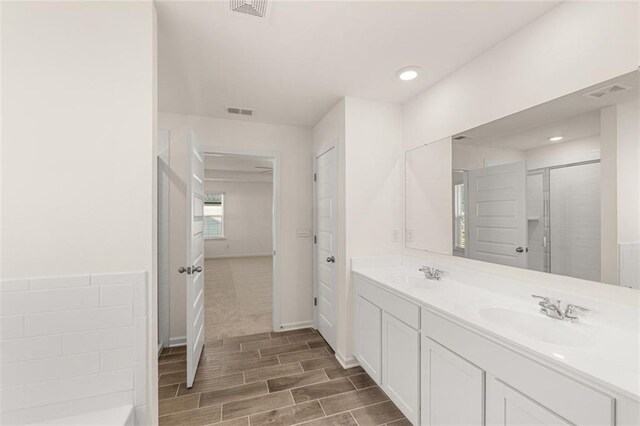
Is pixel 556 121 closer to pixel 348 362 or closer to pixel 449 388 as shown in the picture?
pixel 449 388

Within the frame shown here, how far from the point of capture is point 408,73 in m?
2.07

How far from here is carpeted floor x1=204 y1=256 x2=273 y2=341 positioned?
330 centimetres

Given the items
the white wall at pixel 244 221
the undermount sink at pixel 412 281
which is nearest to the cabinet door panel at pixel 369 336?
the undermount sink at pixel 412 281

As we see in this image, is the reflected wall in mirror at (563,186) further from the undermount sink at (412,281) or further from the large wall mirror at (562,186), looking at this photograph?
the undermount sink at (412,281)

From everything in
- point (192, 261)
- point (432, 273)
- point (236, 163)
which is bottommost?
point (432, 273)

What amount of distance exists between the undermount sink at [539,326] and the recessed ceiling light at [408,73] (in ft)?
5.71

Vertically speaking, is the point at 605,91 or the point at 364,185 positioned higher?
the point at 605,91

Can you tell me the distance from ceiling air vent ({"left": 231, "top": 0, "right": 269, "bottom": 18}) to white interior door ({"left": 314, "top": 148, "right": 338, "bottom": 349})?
1.41 m

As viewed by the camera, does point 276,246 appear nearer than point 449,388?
No

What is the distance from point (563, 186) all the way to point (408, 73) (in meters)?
1.30

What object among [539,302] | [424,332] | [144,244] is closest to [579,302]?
[539,302]

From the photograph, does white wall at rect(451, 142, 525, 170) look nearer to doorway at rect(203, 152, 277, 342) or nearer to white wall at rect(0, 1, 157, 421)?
white wall at rect(0, 1, 157, 421)

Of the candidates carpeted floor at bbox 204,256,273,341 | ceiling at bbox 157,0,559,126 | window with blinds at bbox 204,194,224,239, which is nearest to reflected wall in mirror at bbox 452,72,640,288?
ceiling at bbox 157,0,559,126

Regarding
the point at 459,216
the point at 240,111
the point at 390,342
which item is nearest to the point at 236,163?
the point at 240,111
